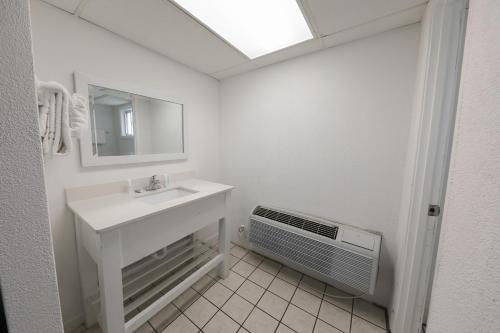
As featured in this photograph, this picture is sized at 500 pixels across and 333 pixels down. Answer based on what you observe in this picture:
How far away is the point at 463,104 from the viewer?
52cm

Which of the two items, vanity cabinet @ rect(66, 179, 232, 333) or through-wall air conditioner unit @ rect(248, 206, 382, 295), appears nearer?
vanity cabinet @ rect(66, 179, 232, 333)

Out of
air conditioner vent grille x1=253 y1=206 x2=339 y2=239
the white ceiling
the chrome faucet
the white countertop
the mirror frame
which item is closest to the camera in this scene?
the white countertop

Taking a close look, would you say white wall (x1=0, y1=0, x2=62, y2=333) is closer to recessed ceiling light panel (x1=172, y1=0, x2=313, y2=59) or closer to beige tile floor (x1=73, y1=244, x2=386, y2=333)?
recessed ceiling light panel (x1=172, y1=0, x2=313, y2=59)

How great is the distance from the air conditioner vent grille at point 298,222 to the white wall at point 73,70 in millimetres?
1053

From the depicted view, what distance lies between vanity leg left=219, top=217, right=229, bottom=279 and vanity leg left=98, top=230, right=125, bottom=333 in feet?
2.62

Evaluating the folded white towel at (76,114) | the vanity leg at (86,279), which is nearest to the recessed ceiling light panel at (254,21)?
the folded white towel at (76,114)

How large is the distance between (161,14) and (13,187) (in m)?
1.21

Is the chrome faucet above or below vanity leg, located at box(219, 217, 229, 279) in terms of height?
above

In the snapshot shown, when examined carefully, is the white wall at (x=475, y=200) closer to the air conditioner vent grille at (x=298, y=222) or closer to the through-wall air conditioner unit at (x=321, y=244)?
the through-wall air conditioner unit at (x=321, y=244)

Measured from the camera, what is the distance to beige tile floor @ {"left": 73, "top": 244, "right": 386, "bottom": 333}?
1.20 m

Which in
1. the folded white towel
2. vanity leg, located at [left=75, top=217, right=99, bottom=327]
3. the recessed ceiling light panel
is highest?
the recessed ceiling light panel

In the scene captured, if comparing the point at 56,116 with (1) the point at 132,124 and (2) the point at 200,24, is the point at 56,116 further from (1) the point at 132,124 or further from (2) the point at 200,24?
(2) the point at 200,24

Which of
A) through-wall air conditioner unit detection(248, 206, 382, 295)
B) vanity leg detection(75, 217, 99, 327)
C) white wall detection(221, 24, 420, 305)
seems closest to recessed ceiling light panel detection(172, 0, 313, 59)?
white wall detection(221, 24, 420, 305)

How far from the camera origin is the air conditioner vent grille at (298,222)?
1.39m
